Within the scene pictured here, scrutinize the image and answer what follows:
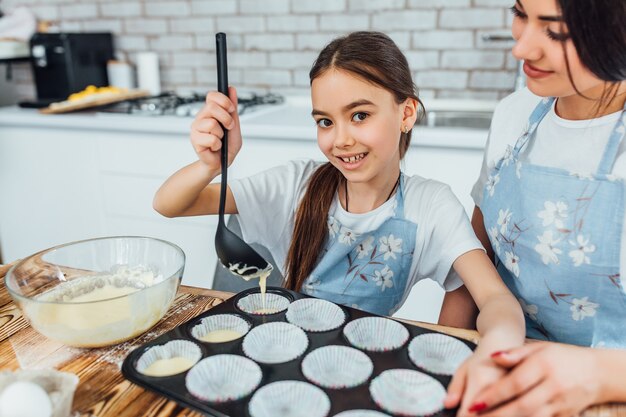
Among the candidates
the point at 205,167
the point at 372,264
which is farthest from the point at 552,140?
the point at 205,167

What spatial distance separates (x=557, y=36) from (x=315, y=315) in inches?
20.7

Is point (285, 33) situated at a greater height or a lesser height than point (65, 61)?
greater

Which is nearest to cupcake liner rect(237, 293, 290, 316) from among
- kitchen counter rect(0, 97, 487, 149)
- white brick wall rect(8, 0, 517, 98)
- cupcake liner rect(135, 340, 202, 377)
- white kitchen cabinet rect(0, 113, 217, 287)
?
cupcake liner rect(135, 340, 202, 377)

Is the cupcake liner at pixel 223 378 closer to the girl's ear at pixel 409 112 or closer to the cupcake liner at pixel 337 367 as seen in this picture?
the cupcake liner at pixel 337 367

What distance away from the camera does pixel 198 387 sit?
24.4 inches

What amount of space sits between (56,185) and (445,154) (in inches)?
63.9

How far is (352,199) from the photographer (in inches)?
47.3

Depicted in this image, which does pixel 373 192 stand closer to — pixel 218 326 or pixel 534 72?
pixel 534 72

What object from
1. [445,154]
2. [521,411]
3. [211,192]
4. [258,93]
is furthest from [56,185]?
[521,411]

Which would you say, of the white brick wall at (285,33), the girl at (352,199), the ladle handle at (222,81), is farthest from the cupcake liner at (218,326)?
the white brick wall at (285,33)

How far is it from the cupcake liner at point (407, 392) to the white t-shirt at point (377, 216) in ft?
1.34

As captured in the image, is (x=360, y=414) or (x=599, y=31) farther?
(x=599, y=31)

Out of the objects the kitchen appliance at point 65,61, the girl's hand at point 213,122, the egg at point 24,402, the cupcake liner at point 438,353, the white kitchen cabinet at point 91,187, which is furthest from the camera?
the kitchen appliance at point 65,61

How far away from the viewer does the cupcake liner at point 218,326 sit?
72 cm
